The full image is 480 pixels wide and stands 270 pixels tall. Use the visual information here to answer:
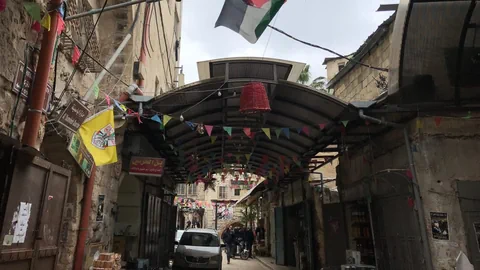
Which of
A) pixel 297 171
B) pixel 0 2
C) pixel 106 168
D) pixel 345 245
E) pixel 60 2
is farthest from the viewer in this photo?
pixel 297 171

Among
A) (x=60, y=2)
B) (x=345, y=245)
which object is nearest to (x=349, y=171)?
(x=345, y=245)

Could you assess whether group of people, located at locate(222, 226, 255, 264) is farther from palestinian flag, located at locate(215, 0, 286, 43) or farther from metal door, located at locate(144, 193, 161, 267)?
palestinian flag, located at locate(215, 0, 286, 43)

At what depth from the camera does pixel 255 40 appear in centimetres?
524

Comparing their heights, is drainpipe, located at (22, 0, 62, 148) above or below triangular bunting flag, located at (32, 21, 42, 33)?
below

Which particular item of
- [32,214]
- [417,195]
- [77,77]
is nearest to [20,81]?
[32,214]

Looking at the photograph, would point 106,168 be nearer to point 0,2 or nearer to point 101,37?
point 101,37

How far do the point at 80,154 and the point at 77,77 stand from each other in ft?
4.78

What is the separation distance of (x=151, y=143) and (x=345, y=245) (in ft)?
23.8

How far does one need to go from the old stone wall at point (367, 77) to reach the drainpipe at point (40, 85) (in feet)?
36.4

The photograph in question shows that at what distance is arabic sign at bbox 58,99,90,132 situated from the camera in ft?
16.7

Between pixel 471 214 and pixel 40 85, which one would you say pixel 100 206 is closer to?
pixel 40 85

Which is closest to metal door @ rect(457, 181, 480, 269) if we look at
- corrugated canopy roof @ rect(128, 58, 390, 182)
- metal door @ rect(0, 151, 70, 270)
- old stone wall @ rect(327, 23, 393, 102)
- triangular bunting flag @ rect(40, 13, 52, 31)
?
corrugated canopy roof @ rect(128, 58, 390, 182)

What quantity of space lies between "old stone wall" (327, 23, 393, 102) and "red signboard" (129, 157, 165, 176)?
8.59m

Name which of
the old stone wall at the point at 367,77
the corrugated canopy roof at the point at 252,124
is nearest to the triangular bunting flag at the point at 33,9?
the corrugated canopy roof at the point at 252,124
